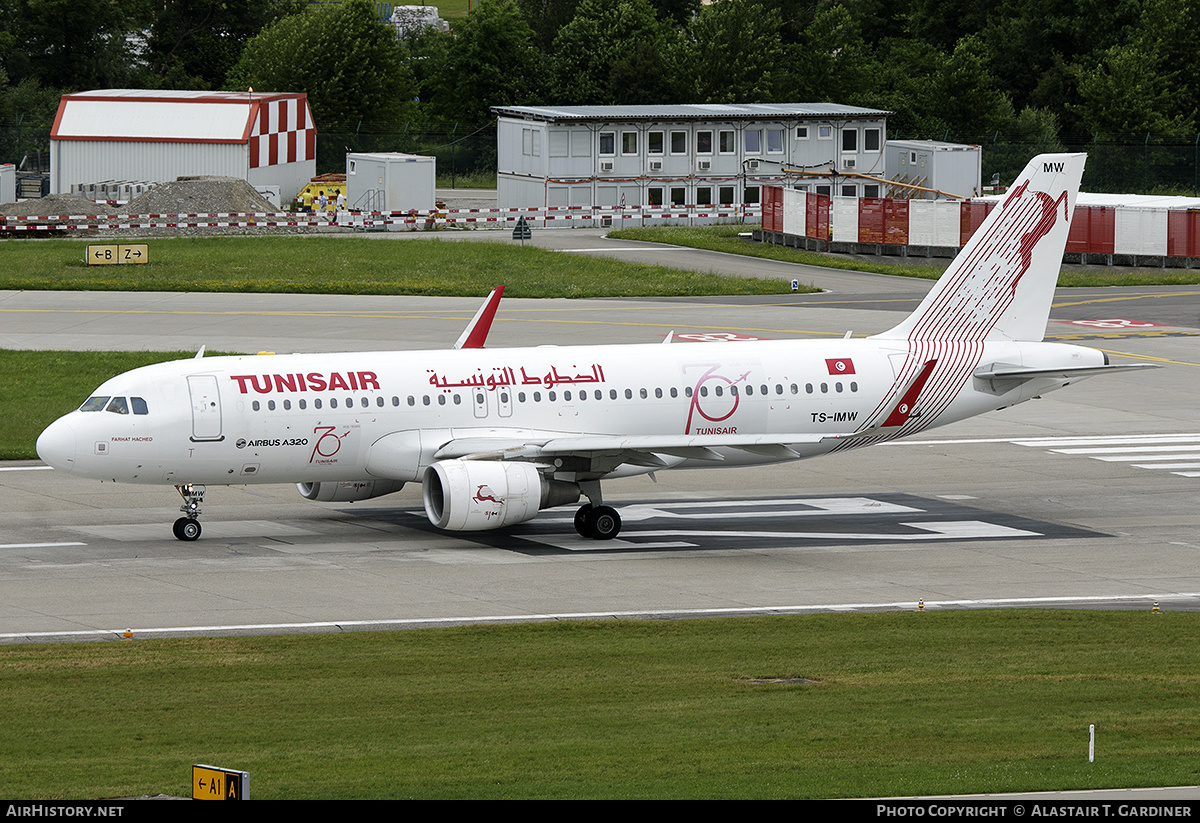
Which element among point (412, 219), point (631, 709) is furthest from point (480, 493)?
point (412, 219)

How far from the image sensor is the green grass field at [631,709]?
18.2 m

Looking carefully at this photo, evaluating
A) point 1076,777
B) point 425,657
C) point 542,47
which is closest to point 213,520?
point 425,657

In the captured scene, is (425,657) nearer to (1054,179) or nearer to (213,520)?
(213,520)

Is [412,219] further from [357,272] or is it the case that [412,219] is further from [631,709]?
[631,709]

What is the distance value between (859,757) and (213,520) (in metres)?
21.1

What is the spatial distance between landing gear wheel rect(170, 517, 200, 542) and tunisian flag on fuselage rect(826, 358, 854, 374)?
46.2ft

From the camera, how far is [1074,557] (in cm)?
3378

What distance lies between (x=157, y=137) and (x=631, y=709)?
90.6m

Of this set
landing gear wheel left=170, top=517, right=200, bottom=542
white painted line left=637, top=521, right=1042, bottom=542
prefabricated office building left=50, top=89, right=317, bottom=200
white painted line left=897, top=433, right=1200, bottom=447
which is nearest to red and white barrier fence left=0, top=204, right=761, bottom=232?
prefabricated office building left=50, top=89, right=317, bottom=200

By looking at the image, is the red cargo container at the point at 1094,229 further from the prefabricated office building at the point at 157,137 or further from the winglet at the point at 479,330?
the winglet at the point at 479,330

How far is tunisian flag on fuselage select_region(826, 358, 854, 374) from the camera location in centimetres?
3688

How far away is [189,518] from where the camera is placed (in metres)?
34.7

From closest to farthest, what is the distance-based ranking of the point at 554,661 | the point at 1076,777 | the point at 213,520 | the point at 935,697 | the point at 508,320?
the point at 1076,777 < the point at 935,697 < the point at 554,661 < the point at 213,520 < the point at 508,320

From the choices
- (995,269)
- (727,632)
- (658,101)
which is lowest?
(727,632)
